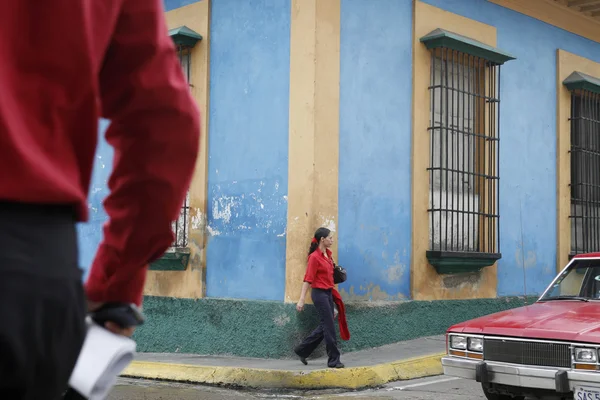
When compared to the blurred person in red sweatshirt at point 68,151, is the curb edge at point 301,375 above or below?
below

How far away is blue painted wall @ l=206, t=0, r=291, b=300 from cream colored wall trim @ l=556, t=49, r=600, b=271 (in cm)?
539

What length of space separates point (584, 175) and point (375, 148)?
4.98 meters

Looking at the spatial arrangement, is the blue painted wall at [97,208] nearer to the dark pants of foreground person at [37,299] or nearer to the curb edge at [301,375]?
the curb edge at [301,375]

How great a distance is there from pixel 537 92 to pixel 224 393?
750 cm

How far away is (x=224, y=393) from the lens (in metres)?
8.59

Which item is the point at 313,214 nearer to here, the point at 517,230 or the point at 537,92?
the point at 517,230

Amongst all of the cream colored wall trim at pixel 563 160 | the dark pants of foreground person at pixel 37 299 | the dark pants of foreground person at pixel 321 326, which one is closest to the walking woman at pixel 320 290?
the dark pants of foreground person at pixel 321 326

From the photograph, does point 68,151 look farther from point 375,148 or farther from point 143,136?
point 375,148

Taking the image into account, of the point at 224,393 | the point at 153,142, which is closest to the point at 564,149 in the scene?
the point at 224,393

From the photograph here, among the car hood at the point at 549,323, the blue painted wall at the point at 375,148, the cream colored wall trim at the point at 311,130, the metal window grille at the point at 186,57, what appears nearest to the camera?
the car hood at the point at 549,323

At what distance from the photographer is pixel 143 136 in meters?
1.37

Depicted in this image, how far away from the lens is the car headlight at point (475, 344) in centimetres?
696

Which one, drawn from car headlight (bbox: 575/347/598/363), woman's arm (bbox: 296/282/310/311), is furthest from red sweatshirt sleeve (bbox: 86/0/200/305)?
woman's arm (bbox: 296/282/310/311)

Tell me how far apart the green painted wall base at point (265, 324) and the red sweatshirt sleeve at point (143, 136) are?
873cm
